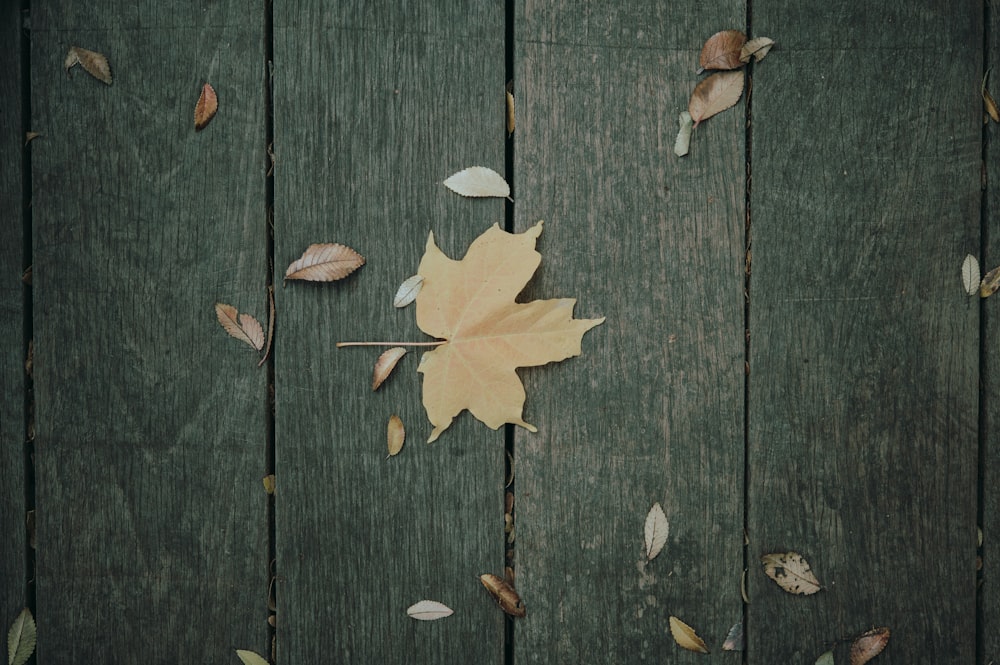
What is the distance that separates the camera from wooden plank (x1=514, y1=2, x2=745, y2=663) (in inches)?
41.8

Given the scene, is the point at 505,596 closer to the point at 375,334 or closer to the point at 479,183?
the point at 375,334

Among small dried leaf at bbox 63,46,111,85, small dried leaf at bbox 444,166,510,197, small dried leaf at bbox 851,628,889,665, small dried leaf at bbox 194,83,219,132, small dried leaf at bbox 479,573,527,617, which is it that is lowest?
small dried leaf at bbox 851,628,889,665

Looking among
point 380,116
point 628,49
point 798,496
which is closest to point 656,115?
point 628,49

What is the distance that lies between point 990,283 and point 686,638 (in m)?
0.86

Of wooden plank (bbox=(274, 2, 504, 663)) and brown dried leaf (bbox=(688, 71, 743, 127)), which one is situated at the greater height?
brown dried leaf (bbox=(688, 71, 743, 127))

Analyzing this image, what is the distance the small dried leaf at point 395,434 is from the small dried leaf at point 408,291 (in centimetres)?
21

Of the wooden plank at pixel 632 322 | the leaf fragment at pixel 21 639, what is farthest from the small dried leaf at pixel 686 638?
the leaf fragment at pixel 21 639

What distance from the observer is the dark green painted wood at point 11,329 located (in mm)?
1078

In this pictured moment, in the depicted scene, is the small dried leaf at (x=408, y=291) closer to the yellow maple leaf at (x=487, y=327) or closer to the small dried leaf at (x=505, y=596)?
the yellow maple leaf at (x=487, y=327)

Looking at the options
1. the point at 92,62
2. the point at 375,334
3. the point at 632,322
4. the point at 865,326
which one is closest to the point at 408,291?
the point at 375,334

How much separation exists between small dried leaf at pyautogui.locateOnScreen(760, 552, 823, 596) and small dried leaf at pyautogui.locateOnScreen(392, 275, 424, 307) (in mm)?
818

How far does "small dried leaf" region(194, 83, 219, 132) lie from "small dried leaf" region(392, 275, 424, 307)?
1.55 feet

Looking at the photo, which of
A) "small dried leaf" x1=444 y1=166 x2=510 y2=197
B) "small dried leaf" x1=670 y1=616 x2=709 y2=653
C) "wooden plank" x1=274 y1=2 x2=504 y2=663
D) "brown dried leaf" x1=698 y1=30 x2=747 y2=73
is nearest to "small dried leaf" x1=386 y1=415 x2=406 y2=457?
"wooden plank" x1=274 y1=2 x2=504 y2=663

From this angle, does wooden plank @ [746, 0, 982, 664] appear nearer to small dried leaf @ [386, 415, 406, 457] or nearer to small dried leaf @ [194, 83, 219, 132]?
small dried leaf @ [386, 415, 406, 457]
